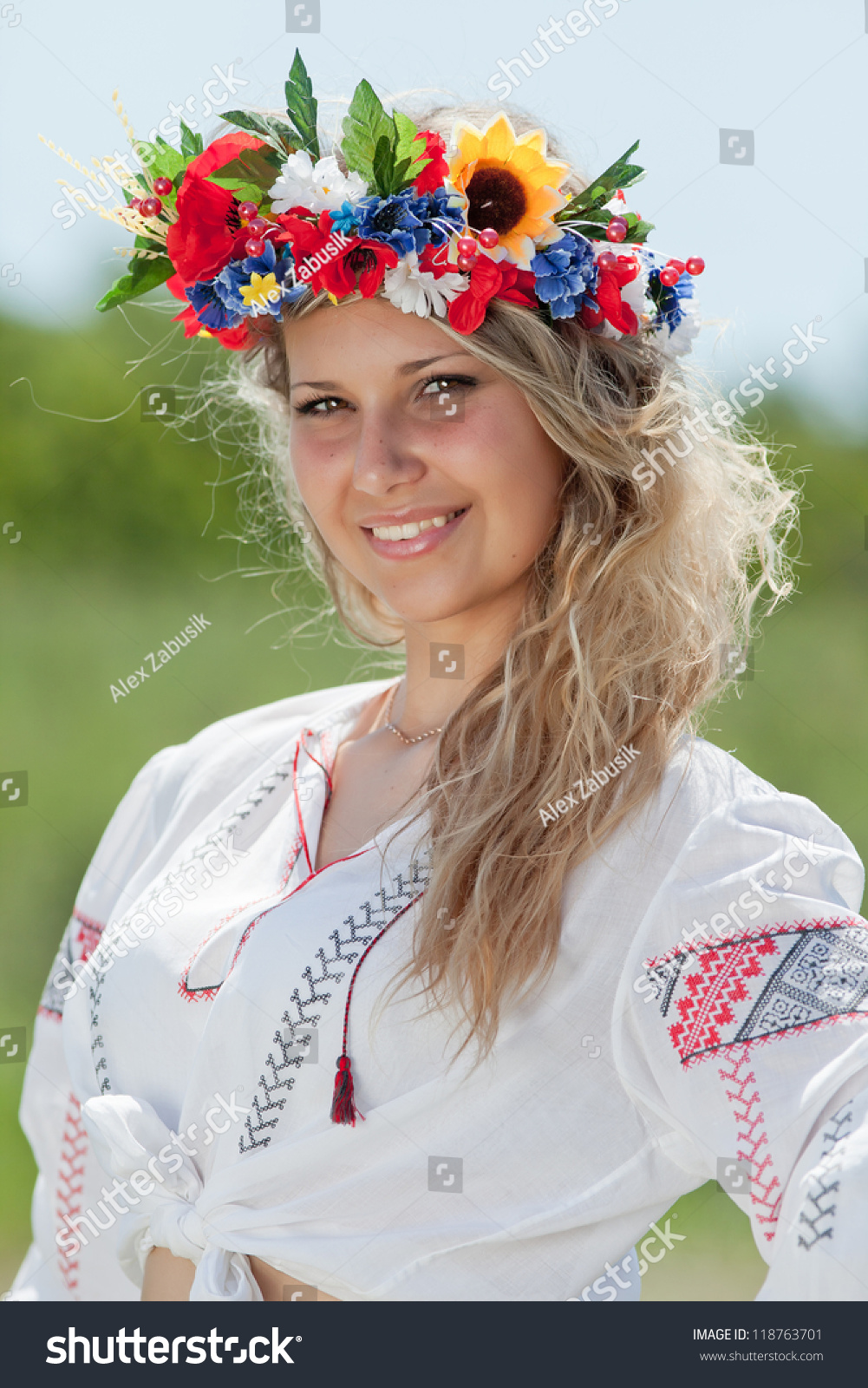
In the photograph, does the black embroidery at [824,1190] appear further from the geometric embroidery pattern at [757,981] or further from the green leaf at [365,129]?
the green leaf at [365,129]

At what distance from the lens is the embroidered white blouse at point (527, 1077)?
1163 millimetres

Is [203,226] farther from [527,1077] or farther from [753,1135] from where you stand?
[753,1135]

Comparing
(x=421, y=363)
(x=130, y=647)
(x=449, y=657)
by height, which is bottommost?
(x=130, y=647)

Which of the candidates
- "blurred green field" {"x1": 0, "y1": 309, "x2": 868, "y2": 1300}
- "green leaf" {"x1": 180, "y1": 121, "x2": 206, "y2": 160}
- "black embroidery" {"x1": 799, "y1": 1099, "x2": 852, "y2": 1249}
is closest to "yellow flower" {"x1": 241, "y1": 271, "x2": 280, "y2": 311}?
"green leaf" {"x1": 180, "y1": 121, "x2": 206, "y2": 160}

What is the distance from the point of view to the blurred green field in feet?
13.1

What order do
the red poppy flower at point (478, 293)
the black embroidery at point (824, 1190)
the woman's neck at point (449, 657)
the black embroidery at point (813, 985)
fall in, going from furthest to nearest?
the woman's neck at point (449, 657), the red poppy flower at point (478, 293), the black embroidery at point (813, 985), the black embroidery at point (824, 1190)

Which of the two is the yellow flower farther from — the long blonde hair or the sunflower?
the sunflower

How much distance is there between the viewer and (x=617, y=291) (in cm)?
151

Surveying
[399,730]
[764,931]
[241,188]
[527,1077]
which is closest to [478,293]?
[241,188]

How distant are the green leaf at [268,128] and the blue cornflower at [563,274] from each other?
39 cm

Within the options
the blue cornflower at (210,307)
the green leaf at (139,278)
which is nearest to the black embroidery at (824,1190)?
the blue cornflower at (210,307)

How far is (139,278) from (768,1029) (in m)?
1.36

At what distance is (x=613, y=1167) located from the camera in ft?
4.33
